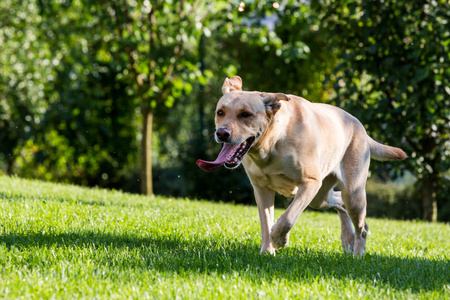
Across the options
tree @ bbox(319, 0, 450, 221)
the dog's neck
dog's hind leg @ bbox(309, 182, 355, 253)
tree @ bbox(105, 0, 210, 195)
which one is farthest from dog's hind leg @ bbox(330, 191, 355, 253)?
tree @ bbox(105, 0, 210, 195)

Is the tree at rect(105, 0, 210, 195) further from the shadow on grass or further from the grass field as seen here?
the shadow on grass

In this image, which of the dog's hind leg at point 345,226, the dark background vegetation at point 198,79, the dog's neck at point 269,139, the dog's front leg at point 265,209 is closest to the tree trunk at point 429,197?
the dark background vegetation at point 198,79

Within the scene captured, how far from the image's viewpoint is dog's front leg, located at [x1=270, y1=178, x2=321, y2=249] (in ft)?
15.2

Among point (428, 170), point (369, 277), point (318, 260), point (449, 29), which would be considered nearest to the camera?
point (369, 277)

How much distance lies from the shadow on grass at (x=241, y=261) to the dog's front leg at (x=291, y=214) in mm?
154

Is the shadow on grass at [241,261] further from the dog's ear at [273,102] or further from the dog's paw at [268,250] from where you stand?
the dog's ear at [273,102]

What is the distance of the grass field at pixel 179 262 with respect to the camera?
3.56m

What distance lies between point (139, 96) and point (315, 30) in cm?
729

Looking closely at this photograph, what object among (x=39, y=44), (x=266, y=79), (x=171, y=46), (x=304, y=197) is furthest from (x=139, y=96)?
(x=304, y=197)

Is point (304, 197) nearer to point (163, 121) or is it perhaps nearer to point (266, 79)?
point (266, 79)

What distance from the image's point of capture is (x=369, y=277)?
4227 mm

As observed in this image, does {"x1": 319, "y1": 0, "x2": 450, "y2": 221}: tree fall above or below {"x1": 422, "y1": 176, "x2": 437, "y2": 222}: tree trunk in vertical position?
above

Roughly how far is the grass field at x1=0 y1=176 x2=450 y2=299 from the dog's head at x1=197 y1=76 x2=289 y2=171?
82 cm

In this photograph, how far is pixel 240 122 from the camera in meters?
4.59
